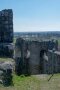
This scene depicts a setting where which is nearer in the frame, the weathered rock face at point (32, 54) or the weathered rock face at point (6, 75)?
the weathered rock face at point (6, 75)

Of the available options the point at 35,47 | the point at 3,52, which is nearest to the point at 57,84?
the point at 3,52

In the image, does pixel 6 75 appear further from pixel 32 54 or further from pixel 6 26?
pixel 32 54

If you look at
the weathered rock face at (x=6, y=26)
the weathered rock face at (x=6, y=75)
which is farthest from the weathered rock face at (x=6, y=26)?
the weathered rock face at (x=6, y=75)

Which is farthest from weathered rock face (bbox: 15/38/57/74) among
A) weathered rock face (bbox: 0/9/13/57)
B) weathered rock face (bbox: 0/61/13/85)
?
weathered rock face (bbox: 0/61/13/85)

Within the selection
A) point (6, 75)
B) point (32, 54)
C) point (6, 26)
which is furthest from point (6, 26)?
point (6, 75)

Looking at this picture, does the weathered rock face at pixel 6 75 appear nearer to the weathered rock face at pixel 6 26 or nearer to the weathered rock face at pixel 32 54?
the weathered rock face at pixel 6 26

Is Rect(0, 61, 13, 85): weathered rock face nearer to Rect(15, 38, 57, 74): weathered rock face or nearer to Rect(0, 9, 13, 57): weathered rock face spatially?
Rect(0, 9, 13, 57): weathered rock face

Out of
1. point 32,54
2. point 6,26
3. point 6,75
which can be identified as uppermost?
point 6,26

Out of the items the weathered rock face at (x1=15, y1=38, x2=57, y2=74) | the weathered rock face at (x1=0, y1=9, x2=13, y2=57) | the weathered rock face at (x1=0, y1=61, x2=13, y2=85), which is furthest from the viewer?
the weathered rock face at (x1=15, y1=38, x2=57, y2=74)
